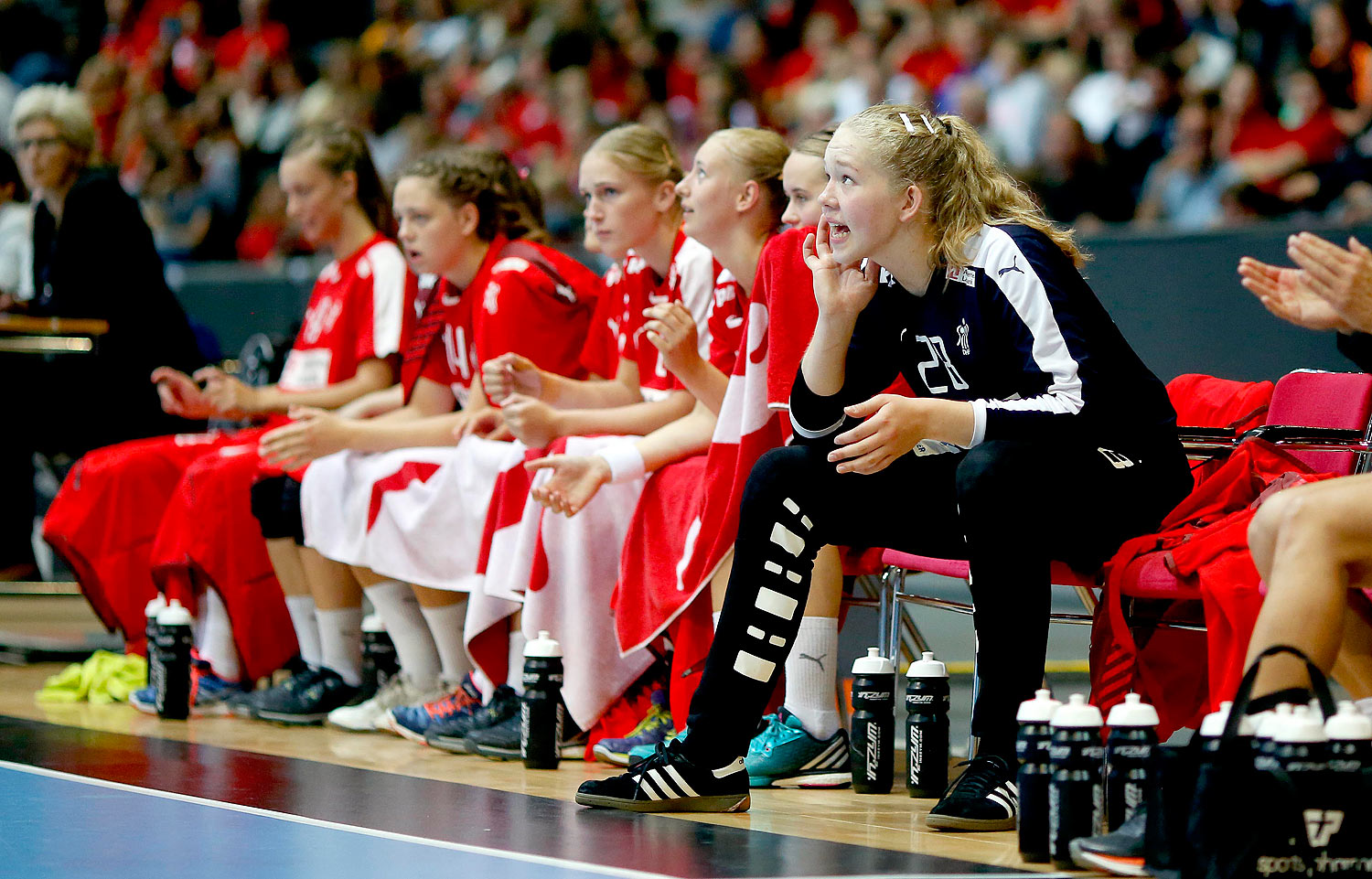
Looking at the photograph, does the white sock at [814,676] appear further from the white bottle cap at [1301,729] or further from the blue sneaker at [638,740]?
the white bottle cap at [1301,729]

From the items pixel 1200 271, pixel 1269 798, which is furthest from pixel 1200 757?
pixel 1200 271

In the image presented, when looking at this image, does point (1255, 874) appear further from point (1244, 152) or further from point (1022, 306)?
point (1244, 152)

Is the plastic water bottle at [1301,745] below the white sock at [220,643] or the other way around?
the other way around

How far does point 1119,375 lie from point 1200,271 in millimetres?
1849

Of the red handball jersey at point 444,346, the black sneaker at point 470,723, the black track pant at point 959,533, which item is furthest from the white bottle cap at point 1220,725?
the red handball jersey at point 444,346

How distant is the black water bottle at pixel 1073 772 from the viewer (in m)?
2.25

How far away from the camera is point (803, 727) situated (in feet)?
10.6

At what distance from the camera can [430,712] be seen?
3.80 meters

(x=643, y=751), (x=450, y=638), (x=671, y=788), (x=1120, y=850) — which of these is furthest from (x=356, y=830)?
(x=450, y=638)

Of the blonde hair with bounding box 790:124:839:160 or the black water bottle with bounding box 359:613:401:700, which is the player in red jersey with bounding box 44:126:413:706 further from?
the blonde hair with bounding box 790:124:839:160

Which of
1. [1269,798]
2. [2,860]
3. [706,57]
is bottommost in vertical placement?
[2,860]

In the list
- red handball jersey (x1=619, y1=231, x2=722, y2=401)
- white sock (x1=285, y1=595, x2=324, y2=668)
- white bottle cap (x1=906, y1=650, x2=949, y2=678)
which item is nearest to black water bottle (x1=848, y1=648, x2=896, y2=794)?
white bottle cap (x1=906, y1=650, x2=949, y2=678)

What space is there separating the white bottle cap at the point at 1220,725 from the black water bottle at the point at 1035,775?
263 millimetres

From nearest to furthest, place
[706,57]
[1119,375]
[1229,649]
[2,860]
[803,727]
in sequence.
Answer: [2,860], [1229,649], [1119,375], [803,727], [706,57]
